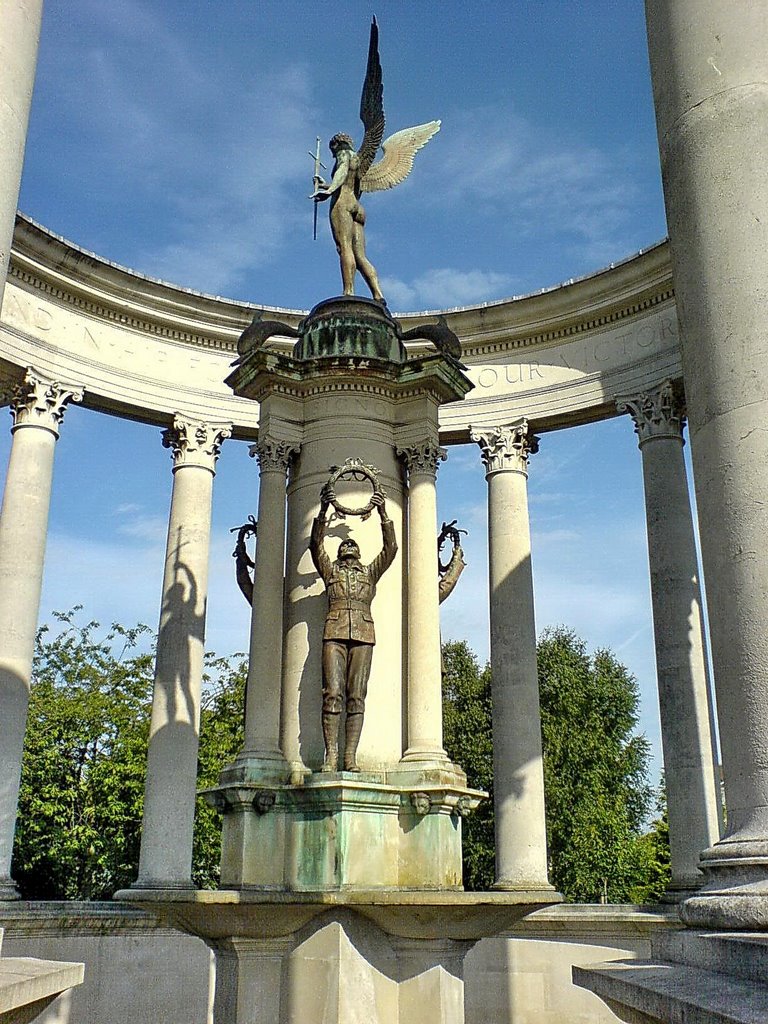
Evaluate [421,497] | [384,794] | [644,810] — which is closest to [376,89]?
[421,497]

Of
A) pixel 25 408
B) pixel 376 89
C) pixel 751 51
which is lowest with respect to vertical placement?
pixel 751 51

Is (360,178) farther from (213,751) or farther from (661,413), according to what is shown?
(213,751)

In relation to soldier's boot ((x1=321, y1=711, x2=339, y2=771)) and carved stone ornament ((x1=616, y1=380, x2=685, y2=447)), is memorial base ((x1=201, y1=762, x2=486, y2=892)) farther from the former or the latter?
carved stone ornament ((x1=616, y1=380, x2=685, y2=447))

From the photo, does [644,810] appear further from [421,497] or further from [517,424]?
[421,497]

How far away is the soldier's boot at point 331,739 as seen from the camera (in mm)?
31891

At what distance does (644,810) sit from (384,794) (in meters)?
131

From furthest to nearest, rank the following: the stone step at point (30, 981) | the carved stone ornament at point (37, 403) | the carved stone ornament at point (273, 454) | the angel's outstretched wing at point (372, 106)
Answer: the carved stone ornament at point (37, 403) → the angel's outstretched wing at point (372, 106) → the carved stone ornament at point (273, 454) → the stone step at point (30, 981)

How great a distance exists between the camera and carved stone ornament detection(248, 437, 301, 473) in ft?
122

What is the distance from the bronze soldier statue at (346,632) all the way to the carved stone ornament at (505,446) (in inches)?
1411

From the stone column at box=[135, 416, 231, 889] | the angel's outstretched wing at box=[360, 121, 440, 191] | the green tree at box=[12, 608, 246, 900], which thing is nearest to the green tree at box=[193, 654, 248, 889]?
the green tree at box=[12, 608, 246, 900]

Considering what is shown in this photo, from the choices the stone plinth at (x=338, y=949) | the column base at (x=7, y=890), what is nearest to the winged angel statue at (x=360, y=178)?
the stone plinth at (x=338, y=949)

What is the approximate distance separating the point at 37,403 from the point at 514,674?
3505cm

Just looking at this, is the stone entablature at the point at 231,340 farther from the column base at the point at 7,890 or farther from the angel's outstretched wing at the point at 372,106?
the column base at the point at 7,890

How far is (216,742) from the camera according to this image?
104 m
